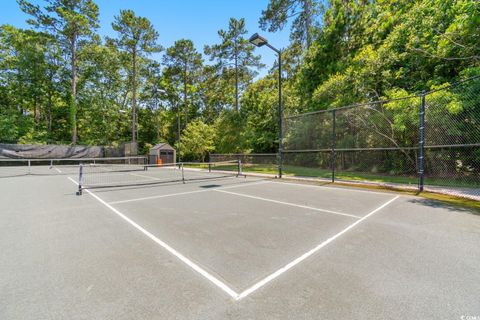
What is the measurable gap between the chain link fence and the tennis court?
4521 mm

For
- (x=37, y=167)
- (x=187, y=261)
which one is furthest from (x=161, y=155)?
(x=187, y=261)

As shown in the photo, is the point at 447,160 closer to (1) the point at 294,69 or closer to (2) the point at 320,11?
(2) the point at 320,11

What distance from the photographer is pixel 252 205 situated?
233 inches

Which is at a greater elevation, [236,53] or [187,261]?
[236,53]

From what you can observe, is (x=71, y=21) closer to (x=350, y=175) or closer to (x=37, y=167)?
(x=37, y=167)

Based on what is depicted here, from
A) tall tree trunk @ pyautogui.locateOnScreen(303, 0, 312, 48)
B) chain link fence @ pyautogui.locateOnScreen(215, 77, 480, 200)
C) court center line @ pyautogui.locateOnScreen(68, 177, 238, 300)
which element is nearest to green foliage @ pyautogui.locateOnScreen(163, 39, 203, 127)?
tall tree trunk @ pyautogui.locateOnScreen(303, 0, 312, 48)

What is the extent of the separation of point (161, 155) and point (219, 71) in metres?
14.6

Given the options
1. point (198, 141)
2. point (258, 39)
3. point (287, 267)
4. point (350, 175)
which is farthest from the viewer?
point (198, 141)

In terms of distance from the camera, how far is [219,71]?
30406 mm

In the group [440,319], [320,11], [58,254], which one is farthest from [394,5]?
[58,254]

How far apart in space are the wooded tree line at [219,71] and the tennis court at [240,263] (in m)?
7.53

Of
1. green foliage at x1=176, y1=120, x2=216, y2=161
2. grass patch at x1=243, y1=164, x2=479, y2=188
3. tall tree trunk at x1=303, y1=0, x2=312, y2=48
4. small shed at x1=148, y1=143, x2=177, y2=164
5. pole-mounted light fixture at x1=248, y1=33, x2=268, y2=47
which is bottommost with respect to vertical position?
grass patch at x1=243, y1=164, x2=479, y2=188

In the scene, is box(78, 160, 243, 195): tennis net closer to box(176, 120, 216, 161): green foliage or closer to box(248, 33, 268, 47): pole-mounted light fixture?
box(248, 33, 268, 47): pole-mounted light fixture

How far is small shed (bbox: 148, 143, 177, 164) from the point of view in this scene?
75.8 feet
